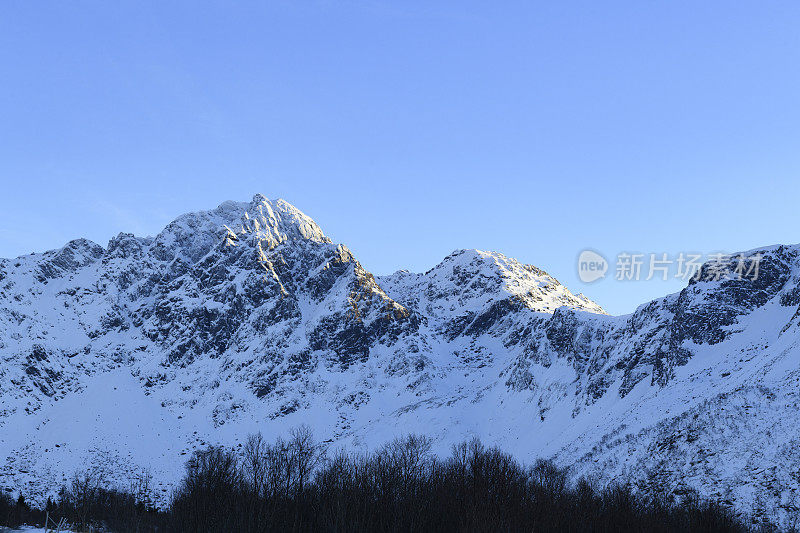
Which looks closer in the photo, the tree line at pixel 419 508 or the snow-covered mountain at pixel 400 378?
the tree line at pixel 419 508

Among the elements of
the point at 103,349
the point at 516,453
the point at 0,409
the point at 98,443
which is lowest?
the point at 516,453

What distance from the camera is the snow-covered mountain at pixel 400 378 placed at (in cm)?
6278

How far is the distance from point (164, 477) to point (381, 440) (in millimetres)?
45170

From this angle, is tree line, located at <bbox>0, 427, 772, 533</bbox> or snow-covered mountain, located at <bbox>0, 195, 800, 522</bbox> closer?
tree line, located at <bbox>0, 427, 772, 533</bbox>

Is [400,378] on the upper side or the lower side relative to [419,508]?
upper

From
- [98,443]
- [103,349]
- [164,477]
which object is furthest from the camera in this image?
[103,349]

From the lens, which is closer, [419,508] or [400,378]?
→ [419,508]

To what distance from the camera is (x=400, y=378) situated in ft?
526

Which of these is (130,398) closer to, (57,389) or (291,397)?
(57,389)

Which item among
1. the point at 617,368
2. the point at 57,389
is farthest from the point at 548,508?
the point at 57,389

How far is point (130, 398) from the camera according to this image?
157 metres

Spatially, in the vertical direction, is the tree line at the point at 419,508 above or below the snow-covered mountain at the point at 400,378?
below

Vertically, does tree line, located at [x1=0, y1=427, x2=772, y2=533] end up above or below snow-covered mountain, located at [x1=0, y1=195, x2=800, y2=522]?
below

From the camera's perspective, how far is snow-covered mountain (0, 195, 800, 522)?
62.8 meters
